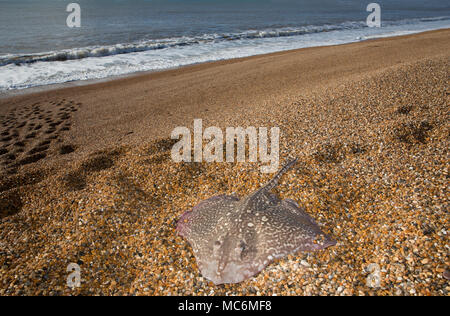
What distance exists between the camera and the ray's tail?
166 inches

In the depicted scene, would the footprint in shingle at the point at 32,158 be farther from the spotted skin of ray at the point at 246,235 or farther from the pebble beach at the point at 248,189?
the spotted skin of ray at the point at 246,235

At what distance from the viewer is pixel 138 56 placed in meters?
18.8

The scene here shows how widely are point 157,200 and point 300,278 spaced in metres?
2.81

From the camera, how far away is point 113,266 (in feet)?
11.5

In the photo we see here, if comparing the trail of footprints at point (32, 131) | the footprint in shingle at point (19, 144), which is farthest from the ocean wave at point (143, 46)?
the footprint in shingle at point (19, 144)

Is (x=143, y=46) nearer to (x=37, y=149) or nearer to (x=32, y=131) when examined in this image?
(x=32, y=131)

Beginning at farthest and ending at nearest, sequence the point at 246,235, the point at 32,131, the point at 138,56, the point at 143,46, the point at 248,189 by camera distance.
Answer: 1. the point at 143,46
2. the point at 138,56
3. the point at 32,131
4. the point at 248,189
5. the point at 246,235

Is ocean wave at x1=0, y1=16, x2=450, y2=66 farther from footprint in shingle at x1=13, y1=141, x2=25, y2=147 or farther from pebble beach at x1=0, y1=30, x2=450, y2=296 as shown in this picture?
footprint in shingle at x1=13, y1=141, x2=25, y2=147

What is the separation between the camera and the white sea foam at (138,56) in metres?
14.7

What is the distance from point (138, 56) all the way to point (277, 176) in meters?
17.8

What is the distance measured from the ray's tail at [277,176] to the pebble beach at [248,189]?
0.13 meters

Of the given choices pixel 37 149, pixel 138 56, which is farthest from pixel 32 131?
pixel 138 56

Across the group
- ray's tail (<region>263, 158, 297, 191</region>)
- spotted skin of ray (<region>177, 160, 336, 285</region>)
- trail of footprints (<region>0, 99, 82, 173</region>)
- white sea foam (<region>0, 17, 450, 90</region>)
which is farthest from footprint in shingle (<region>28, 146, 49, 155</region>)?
white sea foam (<region>0, 17, 450, 90</region>)
